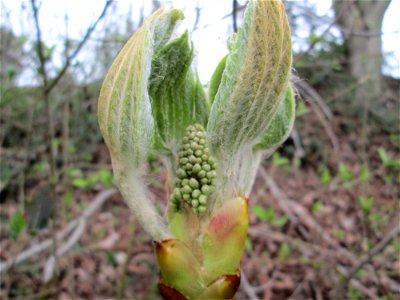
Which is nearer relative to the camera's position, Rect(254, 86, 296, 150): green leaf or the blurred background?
Rect(254, 86, 296, 150): green leaf

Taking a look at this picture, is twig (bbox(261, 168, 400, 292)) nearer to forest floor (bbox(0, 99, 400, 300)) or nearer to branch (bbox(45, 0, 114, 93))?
forest floor (bbox(0, 99, 400, 300))

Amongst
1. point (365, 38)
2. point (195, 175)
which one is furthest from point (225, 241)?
point (365, 38)

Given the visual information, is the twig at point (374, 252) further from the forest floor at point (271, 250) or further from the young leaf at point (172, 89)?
the young leaf at point (172, 89)

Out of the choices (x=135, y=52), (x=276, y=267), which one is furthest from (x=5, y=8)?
(x=276, y=267)

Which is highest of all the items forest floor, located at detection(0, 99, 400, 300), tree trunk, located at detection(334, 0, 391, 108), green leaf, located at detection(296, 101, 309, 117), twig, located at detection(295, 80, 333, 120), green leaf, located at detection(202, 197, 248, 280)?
tree trunk, located at detection(334, 0, 391, 108)

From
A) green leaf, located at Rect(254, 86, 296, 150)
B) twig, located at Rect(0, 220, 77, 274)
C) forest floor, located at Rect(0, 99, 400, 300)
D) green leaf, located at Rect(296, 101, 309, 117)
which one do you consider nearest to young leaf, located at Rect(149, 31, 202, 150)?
green leaf, located at Rect(254, 86, 296, 150)

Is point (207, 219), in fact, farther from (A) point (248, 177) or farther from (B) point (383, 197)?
(B) point (383, 197)

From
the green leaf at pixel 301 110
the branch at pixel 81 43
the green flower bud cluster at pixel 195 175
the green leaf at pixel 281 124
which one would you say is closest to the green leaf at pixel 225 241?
the green flower bud cluster at pixel 195 175
